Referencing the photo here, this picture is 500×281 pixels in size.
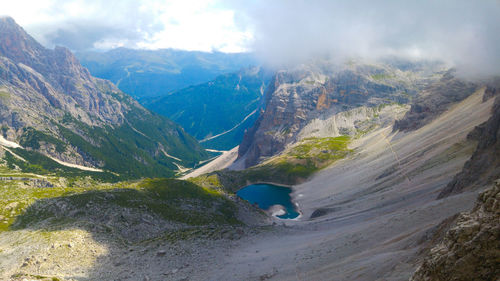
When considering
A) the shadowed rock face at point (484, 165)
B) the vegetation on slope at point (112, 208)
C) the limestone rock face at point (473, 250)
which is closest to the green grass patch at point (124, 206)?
the vegetation on slope at point (112, 208)

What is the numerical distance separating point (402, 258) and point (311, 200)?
14230 centimetres

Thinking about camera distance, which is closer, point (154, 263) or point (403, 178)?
point (154, 263)

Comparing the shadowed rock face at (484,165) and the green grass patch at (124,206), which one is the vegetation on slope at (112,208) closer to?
the green grass patch at (124,206)

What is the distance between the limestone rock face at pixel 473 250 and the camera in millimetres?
16828

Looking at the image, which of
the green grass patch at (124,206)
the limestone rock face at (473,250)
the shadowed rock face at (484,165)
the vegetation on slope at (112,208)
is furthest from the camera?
the green grass patch at (124,206)

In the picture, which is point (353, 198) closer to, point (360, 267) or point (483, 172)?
point (483, 172)

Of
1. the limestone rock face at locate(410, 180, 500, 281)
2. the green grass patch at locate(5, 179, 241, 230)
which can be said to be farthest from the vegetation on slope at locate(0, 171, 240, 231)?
the limestone rock face at locate(410, 180, 500, 281)

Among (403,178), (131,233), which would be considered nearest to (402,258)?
(131,233)

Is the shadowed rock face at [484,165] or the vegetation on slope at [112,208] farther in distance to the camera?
the vegetation on slope at [112,208]

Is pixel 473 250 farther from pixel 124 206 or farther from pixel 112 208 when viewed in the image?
pixel 124 206

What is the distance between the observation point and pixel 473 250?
17469 millimetres

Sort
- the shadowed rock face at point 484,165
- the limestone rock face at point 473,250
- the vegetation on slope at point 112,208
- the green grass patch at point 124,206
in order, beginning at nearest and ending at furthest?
the limestone rock face at point 473,250
the shadowed rock face at point 484,165
the vegetation on slope at point 112,208
the green grass patch at point 124,206

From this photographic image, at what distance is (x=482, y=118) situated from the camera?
125 metres

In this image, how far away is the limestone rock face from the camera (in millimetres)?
16828
